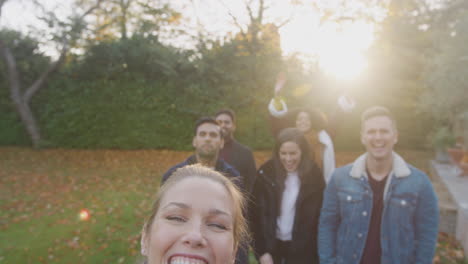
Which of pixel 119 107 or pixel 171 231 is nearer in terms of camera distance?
pixel 171 231

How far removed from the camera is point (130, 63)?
14.7 metres

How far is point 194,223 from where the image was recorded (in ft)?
4.31

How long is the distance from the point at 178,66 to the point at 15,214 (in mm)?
9733

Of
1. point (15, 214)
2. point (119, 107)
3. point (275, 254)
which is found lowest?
point (15, 214)

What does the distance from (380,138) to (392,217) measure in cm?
65

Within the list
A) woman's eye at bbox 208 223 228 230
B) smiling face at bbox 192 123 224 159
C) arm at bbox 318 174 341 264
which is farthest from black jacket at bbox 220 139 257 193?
woman's eye at bbox 208 223 228 230

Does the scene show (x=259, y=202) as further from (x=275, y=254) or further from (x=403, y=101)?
(x=403, y=101)

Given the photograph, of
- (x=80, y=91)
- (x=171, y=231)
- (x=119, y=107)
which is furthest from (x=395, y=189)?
(x=80, y=91)

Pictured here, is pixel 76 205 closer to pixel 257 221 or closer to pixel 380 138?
pixel 257 221

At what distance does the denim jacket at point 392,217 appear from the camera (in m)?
2.51

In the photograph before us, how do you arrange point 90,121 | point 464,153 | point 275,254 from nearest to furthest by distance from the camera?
point 275,254 < point 464,153 < point 90,121

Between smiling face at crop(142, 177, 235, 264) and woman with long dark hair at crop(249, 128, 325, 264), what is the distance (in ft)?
5.90

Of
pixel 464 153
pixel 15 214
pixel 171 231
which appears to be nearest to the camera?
pixel 171 231

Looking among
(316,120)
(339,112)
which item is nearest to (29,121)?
(339,112)
